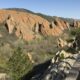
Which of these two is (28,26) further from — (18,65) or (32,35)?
(18,65)

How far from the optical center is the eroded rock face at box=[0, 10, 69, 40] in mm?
95375

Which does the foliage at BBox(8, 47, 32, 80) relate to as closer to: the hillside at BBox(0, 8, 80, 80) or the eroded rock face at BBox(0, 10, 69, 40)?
the hillside at BBox(0, 8, 80, 80)

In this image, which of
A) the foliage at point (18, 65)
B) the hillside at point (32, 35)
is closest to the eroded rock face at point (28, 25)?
the hillside at point (32, 35)

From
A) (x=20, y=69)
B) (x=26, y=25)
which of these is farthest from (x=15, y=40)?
(x=20, y=69)

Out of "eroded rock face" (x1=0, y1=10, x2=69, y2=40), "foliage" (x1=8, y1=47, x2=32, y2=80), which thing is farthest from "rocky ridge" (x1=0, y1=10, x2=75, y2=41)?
"foliage" (x1=8, y1=47, x2=32, y2=80)

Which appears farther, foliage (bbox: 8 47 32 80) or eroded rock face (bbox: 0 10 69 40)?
eroded rock face (bbox: 0 10 69 40)

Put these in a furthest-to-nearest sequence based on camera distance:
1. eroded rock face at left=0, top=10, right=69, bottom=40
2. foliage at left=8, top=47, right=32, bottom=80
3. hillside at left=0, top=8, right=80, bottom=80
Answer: eroded rock face at left=0, top=10, right=69, bottom=40, hillside at left=0, top=8, right=80, bottom=80, foliage at left=8, top=47, right=32, bottom=80

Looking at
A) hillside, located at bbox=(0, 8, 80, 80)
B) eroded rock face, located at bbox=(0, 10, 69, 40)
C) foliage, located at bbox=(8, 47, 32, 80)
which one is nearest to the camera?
foliage, located at bbox=(8, 47, 32, 80)

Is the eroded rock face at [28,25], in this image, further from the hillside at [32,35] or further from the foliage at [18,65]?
the foliage at [18,65]

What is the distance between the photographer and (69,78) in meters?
17.5

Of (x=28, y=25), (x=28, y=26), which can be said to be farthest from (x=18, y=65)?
(x=28, y=25)

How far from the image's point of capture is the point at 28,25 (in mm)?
104750

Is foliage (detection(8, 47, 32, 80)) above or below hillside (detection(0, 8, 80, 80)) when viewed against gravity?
above

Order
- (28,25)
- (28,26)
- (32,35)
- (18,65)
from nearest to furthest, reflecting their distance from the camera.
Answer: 1. (18,65)
2. (32,35)
3. (28,26)
4. (28,25)
